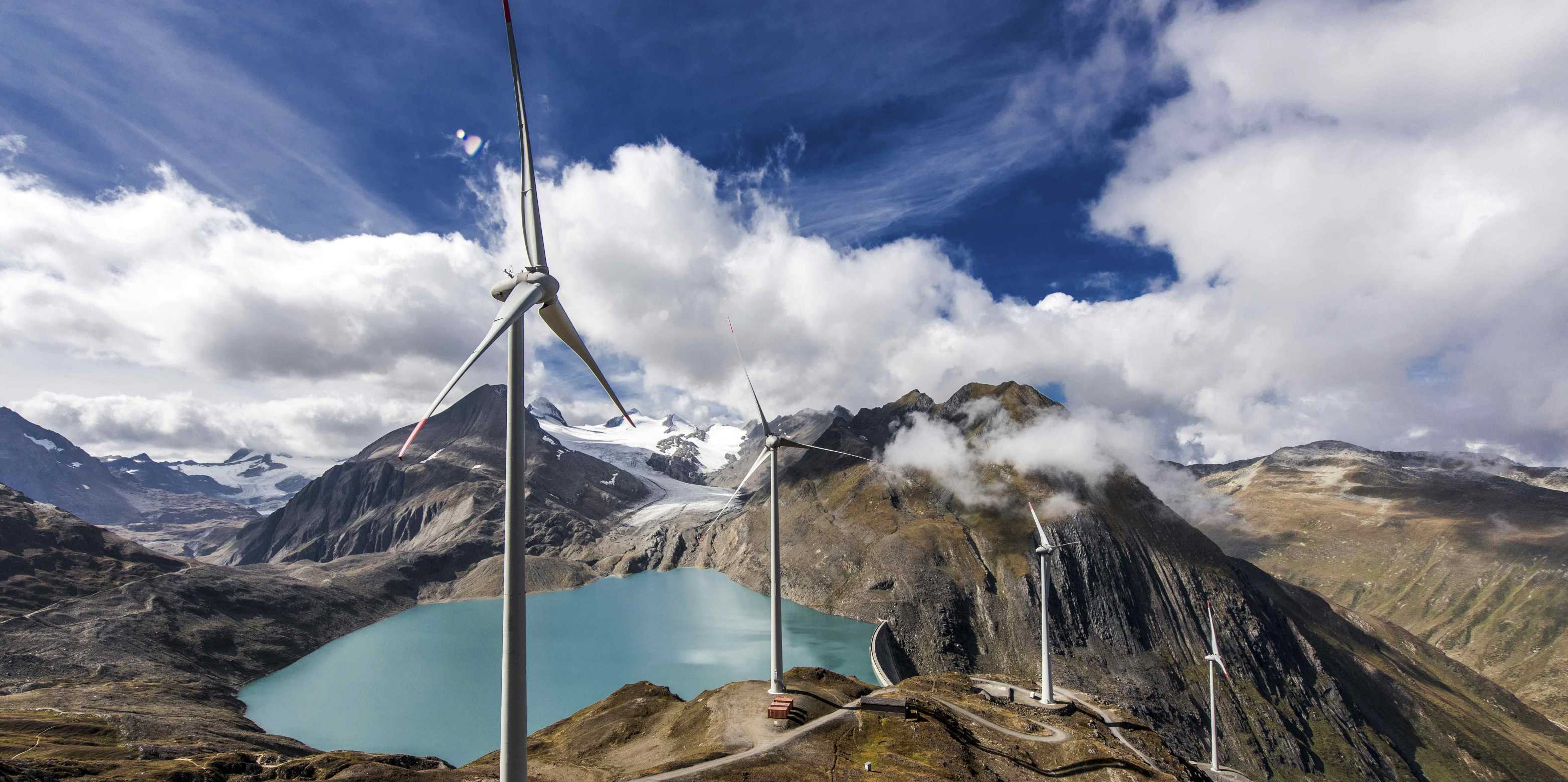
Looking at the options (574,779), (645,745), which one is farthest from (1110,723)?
(574,779)

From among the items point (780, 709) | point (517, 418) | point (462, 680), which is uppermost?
point (517, 418)

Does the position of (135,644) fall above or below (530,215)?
below

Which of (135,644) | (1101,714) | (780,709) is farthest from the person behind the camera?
(135,644)

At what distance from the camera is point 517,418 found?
29.2m

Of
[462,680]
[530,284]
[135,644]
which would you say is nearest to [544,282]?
[530,284]

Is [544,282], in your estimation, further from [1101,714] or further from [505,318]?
[1101,714]

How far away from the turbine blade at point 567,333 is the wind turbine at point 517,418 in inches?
2.6

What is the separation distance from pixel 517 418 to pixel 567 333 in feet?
27.2

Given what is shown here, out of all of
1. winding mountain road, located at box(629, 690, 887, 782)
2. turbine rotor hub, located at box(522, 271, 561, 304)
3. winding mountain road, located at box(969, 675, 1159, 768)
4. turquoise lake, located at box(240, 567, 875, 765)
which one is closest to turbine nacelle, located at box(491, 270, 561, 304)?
turbine rotor hub, located at box(522, 271, 561, 304)

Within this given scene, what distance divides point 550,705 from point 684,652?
171 ft

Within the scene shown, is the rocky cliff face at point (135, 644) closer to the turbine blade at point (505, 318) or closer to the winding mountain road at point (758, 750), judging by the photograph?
the winding mountain road at point (758, 750)

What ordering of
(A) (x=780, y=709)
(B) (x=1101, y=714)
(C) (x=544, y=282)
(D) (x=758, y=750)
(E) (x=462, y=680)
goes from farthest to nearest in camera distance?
(E) (x=462, y=680) → (B) (x=1101, y=714) → (A) (x=780, y=709) → (D) (x=758, y=750) → (C) (x=544, y=282)

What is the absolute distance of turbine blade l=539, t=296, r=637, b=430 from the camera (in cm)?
3419

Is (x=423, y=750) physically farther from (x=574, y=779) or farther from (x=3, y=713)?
(x=574, y=779)
